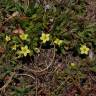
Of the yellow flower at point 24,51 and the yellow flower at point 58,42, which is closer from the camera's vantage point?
the yellow flower at point 24,51

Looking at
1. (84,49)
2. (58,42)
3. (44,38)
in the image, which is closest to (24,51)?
(44,38)

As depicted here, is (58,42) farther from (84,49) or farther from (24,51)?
(24,51)

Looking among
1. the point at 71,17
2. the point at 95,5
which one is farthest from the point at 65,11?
the point at 95,5

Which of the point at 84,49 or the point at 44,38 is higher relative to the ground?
the point at 44,38

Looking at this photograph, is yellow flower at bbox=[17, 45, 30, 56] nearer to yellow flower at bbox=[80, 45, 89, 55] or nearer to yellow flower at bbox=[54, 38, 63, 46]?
yellow flower at bbox=[54, 38, 63, 46]

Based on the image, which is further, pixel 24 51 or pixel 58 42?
pixel 58 42

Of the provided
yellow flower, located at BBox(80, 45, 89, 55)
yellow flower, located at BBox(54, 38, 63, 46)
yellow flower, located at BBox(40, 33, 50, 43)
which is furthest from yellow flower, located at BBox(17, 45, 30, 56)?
yellow flower, located at BBox(80, 45, 89, 55)

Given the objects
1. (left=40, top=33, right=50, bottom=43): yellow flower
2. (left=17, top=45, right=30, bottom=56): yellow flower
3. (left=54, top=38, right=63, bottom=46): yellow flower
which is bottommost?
(left=17, top=45, right=30, bottom=56): yellow flower

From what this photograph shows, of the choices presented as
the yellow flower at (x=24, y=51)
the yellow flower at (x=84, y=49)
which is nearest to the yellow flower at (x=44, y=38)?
the yellow flower at (x=24, y=51)

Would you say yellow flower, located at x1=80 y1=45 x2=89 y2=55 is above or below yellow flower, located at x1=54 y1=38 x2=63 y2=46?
below

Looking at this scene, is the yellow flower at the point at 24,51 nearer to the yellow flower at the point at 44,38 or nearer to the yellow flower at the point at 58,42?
the yellow flower at the point at 44,38

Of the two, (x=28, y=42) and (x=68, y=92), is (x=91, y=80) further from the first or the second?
(x=28, y=42)
